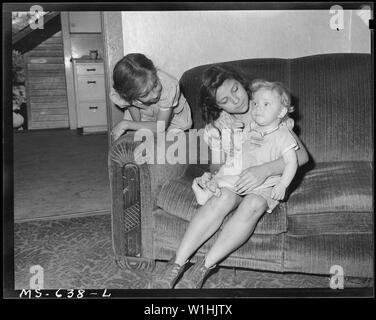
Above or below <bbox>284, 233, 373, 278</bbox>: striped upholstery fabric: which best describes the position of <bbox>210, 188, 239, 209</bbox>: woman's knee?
above

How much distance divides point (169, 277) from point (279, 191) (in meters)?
0.46

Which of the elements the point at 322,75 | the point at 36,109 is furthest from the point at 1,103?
the point at 36,109

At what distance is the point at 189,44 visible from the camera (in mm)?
1896

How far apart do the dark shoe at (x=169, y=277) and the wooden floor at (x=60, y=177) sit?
102 centimetres

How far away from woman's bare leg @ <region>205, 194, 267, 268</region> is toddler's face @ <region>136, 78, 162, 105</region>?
0.57 m

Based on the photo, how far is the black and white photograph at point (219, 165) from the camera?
1.25m

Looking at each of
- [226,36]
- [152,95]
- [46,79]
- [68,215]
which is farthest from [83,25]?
[152,95]

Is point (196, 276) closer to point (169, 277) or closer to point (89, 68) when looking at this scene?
point (169, 277)

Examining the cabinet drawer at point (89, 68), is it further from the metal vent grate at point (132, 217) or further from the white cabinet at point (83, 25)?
the metal vent grate at point (132, 217)

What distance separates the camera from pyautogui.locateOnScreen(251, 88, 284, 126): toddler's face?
4.44 feet

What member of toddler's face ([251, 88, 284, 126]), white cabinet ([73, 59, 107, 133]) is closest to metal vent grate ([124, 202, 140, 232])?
toddler's face ([251, 88, 284, 126])

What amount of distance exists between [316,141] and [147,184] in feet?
2.62

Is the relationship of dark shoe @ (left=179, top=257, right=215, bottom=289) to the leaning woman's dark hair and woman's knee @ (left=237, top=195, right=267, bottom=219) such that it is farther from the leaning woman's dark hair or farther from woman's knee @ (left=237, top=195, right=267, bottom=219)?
the leaning woman's dark hair

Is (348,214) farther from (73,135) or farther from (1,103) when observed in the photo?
(73,135)
